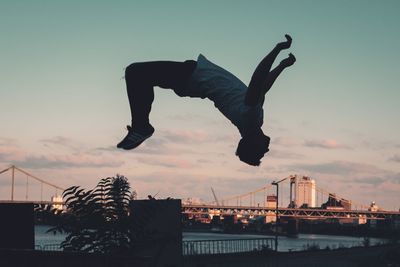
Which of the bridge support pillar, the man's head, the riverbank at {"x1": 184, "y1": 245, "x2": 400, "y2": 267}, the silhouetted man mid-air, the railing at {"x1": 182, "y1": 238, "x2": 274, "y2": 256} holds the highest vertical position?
the silhouetted man mid-air

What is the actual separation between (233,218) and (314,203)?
69660 millimetres

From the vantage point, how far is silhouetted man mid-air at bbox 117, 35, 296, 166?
13.1 ft

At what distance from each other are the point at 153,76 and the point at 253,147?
2.49 ft

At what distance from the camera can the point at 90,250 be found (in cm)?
476

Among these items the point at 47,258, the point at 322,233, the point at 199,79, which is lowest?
the point at 322,233

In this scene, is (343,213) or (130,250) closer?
(130,250)

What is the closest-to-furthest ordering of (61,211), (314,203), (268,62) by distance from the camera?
1. (268,62)
2. (61,211)
3. (314,203)

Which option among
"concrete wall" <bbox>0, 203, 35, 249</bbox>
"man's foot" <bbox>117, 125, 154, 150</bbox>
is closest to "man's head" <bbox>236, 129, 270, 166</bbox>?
"man's foot" <bbox>117, 125, 154, 150</bbox>

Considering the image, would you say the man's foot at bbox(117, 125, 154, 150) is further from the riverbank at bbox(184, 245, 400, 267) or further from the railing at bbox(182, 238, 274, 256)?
the railing at bbox(182, 238, 274, 256)

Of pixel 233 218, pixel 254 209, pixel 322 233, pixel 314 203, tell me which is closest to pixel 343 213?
pixel 254 209

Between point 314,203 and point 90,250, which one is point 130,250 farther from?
point 314,203

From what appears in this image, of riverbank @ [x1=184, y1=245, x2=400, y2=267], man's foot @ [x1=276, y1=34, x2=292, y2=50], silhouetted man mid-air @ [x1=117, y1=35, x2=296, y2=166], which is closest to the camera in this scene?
man's foot @ [x1=276, y1=34, x2=292, y2=50]

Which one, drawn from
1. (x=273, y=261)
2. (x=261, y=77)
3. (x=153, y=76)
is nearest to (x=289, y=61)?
(x=261, y=77)

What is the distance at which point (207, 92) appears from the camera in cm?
410
